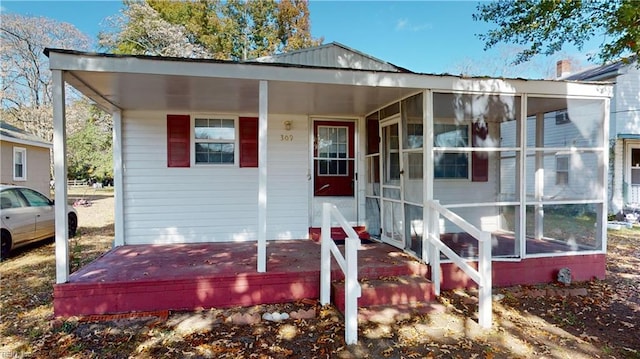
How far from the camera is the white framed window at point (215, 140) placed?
5672mm

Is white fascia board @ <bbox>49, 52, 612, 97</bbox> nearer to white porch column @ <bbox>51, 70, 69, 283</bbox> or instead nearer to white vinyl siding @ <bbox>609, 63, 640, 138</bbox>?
white porch column @ <bbox>51, 70, 69, 283</bbox>

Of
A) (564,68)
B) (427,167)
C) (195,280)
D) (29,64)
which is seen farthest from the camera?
(29,64)

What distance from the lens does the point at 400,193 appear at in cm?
491

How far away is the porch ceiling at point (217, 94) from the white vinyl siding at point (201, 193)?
485 mm

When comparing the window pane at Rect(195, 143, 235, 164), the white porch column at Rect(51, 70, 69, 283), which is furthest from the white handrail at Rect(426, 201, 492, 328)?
the white porch column at Rect(51, 70, 69, 283)

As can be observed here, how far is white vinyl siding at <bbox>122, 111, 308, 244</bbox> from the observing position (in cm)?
548

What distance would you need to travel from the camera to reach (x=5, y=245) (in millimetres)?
5746

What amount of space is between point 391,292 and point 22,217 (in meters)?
6.53

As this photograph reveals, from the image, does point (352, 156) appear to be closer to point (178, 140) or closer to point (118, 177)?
point (178, 140)

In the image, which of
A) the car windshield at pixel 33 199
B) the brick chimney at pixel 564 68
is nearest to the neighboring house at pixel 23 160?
the car windshield at pixel 33 199

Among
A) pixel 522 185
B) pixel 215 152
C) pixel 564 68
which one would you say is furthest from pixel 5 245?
pixel 564 68

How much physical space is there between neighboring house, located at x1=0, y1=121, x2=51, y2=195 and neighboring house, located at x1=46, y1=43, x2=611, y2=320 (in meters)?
8.15

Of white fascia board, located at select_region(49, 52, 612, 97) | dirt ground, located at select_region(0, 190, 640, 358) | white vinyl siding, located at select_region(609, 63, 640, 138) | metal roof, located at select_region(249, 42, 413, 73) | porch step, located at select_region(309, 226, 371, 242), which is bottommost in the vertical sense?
dirt ground, located at select_region(0, 190, 640, 358)

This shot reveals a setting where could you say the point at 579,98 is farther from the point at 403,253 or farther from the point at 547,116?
the point at 403,253
